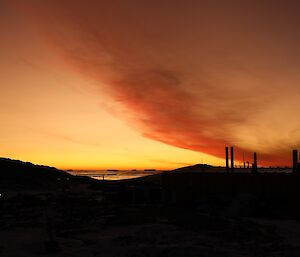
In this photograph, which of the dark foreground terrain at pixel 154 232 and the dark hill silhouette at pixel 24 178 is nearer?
the dark foreground terrain at pixel 154 232

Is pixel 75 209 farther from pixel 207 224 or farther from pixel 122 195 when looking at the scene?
pixel 207 224

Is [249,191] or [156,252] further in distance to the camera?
[249,191]

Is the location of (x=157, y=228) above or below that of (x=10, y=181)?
below

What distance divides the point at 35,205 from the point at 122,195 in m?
9.51

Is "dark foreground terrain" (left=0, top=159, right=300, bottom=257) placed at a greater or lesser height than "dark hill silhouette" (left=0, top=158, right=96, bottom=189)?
lesser

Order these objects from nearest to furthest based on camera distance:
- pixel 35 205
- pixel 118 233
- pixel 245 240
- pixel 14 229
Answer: pixel 245 240
pixel 118 233
pixel 14 229
pixel 35 205

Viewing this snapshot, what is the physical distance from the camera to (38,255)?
16828 mm

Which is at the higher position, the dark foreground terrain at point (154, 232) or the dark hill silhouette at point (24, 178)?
the dark hill silhouette at point (24, 178)

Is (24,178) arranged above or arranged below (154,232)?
above

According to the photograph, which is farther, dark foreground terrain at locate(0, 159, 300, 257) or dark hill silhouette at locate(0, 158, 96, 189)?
dark hill silhouette at locate(0, 158, 96, 189)

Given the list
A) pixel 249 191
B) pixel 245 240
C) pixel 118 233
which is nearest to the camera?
pixel 245 240

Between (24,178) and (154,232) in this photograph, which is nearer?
(154,232)

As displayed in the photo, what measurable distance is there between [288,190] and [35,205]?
74.0 ft

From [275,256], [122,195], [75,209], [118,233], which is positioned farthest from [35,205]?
[275,256]
